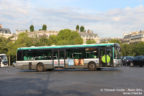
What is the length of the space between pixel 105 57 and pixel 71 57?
136 inches

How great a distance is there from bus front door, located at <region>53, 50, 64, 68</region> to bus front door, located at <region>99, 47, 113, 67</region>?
3.93 m

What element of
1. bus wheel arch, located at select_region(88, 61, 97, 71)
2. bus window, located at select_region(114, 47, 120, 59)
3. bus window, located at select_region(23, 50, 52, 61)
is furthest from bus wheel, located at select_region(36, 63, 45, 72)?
bus window, located at select_region(114, 47, 120, 59)

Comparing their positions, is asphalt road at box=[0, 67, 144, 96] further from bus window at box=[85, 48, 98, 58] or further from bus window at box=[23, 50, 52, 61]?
bus window at box=[23, 50, 52, 61]

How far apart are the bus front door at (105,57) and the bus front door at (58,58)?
393cm

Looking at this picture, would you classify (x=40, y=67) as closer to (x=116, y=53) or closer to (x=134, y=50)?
(x=116, y=53)

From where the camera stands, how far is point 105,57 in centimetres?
2606

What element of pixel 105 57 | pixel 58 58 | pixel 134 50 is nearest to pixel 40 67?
pixel 58 58

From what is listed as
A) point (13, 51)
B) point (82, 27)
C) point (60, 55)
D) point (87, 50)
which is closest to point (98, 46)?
point (87, 50)

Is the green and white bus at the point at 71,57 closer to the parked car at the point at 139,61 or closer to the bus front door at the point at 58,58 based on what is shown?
the bus front door at the point at 58,58

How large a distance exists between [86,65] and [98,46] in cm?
219

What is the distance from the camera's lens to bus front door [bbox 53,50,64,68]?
27375mm

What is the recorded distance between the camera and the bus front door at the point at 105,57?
25.9 m

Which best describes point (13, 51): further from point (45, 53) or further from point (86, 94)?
point (86, 94)

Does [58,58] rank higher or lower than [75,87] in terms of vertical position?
higher
